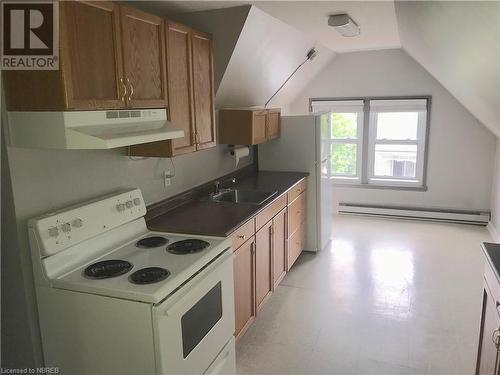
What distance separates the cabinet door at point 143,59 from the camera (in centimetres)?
202

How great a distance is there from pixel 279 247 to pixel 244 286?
815 millimetres

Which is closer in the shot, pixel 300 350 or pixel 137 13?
pixel 137 13

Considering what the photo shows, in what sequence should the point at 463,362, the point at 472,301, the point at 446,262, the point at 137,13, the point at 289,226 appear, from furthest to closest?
the point at 446,262 < the point at 289,226 < the point at 472,301 < the point at 463,362 < the point at 137,13

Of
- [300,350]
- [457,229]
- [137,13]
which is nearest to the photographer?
[137,13]

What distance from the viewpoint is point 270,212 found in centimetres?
318

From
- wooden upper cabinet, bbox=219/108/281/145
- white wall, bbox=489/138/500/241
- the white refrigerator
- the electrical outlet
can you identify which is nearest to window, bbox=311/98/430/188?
white wall, bbox=489/138/500/241

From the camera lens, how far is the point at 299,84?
5.40 m

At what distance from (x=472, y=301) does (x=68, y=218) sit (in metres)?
3.14

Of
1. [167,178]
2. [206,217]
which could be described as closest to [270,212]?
[206,217]

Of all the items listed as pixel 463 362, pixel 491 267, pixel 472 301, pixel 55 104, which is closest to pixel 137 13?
pixel 55 104

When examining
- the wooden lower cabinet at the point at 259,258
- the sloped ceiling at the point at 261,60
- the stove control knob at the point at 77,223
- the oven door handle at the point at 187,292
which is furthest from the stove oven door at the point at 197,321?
the sloped ceiling at the point at 261,60

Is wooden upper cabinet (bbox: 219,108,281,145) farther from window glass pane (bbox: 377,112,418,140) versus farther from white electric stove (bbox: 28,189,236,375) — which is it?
window glass pane (bbox: 377,112,418,140)

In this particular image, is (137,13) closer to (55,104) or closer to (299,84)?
(55,104)

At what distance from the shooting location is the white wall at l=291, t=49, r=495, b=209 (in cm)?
519
